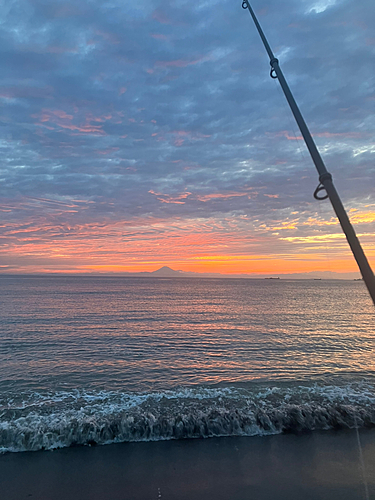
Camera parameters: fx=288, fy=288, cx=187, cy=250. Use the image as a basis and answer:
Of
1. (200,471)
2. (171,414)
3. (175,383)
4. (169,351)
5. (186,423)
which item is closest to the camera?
(200,471)

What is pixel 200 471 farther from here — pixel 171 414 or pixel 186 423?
pixel 171 414

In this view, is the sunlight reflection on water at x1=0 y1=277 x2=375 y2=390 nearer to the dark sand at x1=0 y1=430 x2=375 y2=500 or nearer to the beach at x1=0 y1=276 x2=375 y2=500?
the beach at x1=0 y1=276 x2=375 y2=500

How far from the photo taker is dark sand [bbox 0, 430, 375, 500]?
7.24 m

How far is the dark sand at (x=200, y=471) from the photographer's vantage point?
285 inches

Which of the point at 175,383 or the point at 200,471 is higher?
the point at 200,471

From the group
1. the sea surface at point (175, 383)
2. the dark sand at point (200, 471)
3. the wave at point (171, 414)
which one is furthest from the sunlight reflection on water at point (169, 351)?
the dark sand at point (200, 471)

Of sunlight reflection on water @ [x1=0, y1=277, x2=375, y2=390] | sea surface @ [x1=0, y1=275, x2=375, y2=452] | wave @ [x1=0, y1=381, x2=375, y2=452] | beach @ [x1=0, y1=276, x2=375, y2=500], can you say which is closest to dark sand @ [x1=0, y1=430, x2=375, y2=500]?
beach @ [x1=0, y1=276, x2=375, y2=500]

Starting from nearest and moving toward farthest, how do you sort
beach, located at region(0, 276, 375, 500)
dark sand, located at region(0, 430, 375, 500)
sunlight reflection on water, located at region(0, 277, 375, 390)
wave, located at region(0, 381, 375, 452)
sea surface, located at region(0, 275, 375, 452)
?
dark sand, located at region(0, 430, 375, 500)
beach, located at region(0, 276, 375, 500)
wave, located at region(0, 381, 375, 452)
sea surface, located at region(0, 275, 375, 452)
sunlight reflection on water, located at region(0, 277, 375, 390)

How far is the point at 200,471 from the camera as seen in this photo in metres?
8.03

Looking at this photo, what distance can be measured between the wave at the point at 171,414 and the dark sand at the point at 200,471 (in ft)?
1.83

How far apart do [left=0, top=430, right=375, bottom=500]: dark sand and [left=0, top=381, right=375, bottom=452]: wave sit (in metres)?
0.56

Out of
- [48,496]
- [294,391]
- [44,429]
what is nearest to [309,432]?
[294,391]

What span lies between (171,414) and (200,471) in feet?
10.9

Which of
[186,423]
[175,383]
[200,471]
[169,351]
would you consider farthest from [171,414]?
[169,351]
